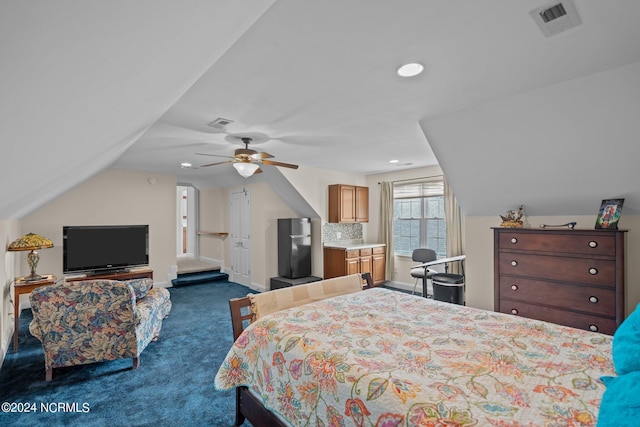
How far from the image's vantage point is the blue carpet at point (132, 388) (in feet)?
7.14

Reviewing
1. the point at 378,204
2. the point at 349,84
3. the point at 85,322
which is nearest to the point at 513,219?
the point at 349,84

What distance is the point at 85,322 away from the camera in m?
2.63

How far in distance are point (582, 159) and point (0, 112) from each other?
12.2 feet

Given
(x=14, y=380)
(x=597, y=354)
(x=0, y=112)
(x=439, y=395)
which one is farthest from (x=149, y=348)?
(x=597, y=354)

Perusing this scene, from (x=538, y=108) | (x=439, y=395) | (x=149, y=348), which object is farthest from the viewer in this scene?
(x=149, y=348)

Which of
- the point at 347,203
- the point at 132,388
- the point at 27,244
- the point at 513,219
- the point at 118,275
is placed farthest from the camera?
the point at 347,203

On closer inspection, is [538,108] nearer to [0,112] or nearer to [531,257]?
[531,257]

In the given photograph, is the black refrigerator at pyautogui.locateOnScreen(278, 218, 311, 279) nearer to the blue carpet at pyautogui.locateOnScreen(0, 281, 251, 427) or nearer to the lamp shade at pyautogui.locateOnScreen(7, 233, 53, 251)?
the blue carpet at pyautogui.locateOnScreen(0, 281, 251, 427)

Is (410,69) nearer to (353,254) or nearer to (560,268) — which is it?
(560,268)

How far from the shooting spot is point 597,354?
4.81 feet

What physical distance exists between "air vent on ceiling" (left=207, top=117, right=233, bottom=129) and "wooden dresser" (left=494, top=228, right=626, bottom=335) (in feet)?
9.71

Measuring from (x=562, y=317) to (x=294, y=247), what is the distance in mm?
4103

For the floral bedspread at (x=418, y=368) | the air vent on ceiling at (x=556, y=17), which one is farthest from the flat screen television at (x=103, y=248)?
the air vent on ceiling at (x=556, y=17)

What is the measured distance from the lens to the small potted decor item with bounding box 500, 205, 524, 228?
312cm
